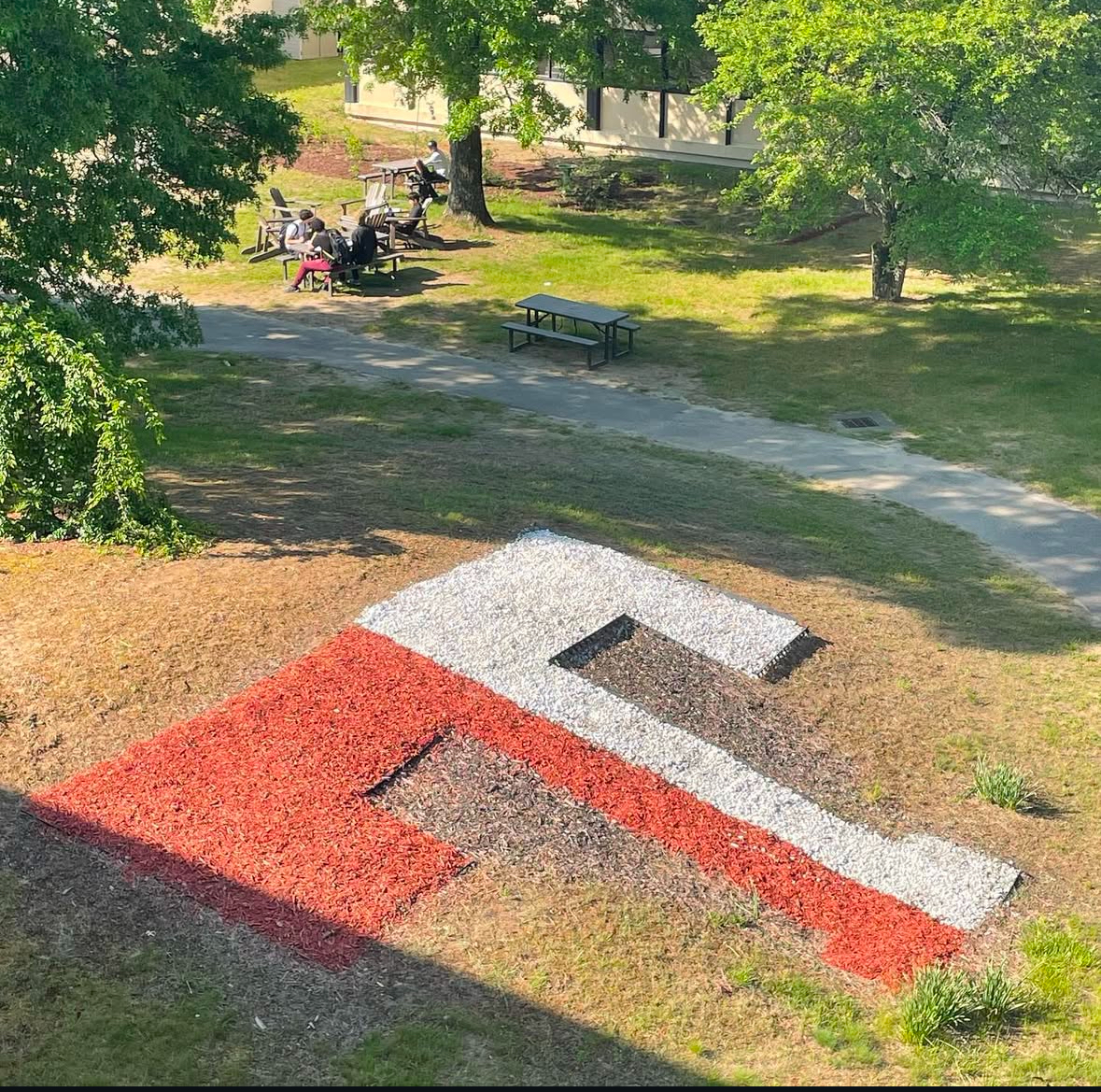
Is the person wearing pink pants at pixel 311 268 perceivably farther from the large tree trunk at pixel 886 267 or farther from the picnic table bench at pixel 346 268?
the large tree trunk at pixel 886 267

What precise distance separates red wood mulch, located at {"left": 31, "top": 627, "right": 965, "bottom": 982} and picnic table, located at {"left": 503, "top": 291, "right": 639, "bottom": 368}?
33.6ft

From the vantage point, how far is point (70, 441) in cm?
1023

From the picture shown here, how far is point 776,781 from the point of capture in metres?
8.60

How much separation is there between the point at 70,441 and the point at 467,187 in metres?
15.8

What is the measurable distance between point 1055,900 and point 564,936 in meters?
3.00

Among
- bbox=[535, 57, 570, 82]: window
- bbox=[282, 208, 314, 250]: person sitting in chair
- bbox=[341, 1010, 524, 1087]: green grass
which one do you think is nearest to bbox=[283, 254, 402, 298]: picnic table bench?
bbox=[282, 208, 314, 250]: person sitting in chair

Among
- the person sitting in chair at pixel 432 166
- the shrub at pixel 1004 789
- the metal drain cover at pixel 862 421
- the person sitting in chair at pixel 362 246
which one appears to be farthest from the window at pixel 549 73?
the shrub at pixel 1004 789

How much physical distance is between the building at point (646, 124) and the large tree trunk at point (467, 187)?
4368mm

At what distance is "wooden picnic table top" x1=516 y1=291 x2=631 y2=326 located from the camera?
725 inches

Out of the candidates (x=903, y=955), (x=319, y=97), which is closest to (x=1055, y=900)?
(x=903, y=955)

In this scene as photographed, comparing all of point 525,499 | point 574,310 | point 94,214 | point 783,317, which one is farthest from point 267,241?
point 525,499

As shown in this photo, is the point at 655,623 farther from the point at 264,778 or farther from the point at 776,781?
the point at 264,778

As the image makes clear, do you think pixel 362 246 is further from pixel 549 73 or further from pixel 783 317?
pixel 549 73

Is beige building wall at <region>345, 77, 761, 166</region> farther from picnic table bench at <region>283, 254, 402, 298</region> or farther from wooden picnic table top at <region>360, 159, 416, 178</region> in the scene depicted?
picnic table bench at <region>283, 254, 402, 298</region>
